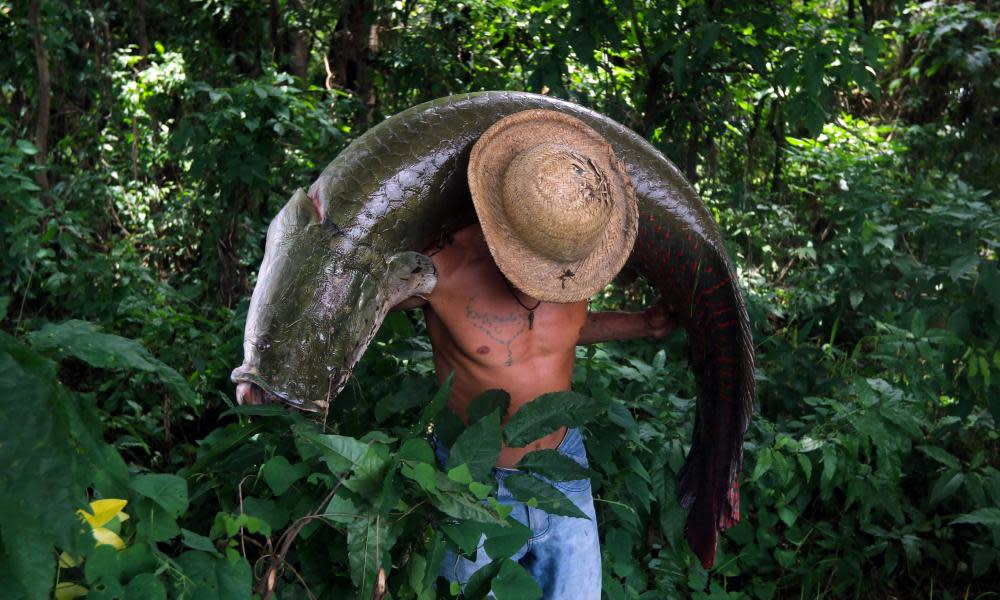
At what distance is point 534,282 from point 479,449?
21.2 inches

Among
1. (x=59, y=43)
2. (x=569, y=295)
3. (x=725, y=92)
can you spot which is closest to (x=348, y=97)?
(x=59, y=43)

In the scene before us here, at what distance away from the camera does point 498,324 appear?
2.25 m

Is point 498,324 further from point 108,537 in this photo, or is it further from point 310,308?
point 108,537

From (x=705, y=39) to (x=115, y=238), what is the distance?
11.8ft

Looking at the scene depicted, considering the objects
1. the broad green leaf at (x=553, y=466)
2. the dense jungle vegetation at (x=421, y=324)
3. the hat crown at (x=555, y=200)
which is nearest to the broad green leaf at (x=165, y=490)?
the dense jungle vegetation at (x=421, y=324)

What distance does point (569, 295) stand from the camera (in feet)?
6.66

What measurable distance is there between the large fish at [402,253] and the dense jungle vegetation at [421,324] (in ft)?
0.63

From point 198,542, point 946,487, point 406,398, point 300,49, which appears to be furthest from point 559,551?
point 300,49

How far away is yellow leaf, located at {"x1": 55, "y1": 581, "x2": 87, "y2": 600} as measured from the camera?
1070 mm

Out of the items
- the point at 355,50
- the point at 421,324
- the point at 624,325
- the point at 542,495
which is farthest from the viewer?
the point at 355,50

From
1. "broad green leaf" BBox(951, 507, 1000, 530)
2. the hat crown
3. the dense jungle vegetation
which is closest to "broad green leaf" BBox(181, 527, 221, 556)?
the dense jungle vegetation

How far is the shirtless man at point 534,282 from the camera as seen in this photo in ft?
6.36

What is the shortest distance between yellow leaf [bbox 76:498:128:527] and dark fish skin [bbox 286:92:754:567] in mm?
949

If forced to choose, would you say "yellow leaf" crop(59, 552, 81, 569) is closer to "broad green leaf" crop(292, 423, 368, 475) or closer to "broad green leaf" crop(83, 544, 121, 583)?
"broad green leaf" crop(83, 544, 121, 583)
